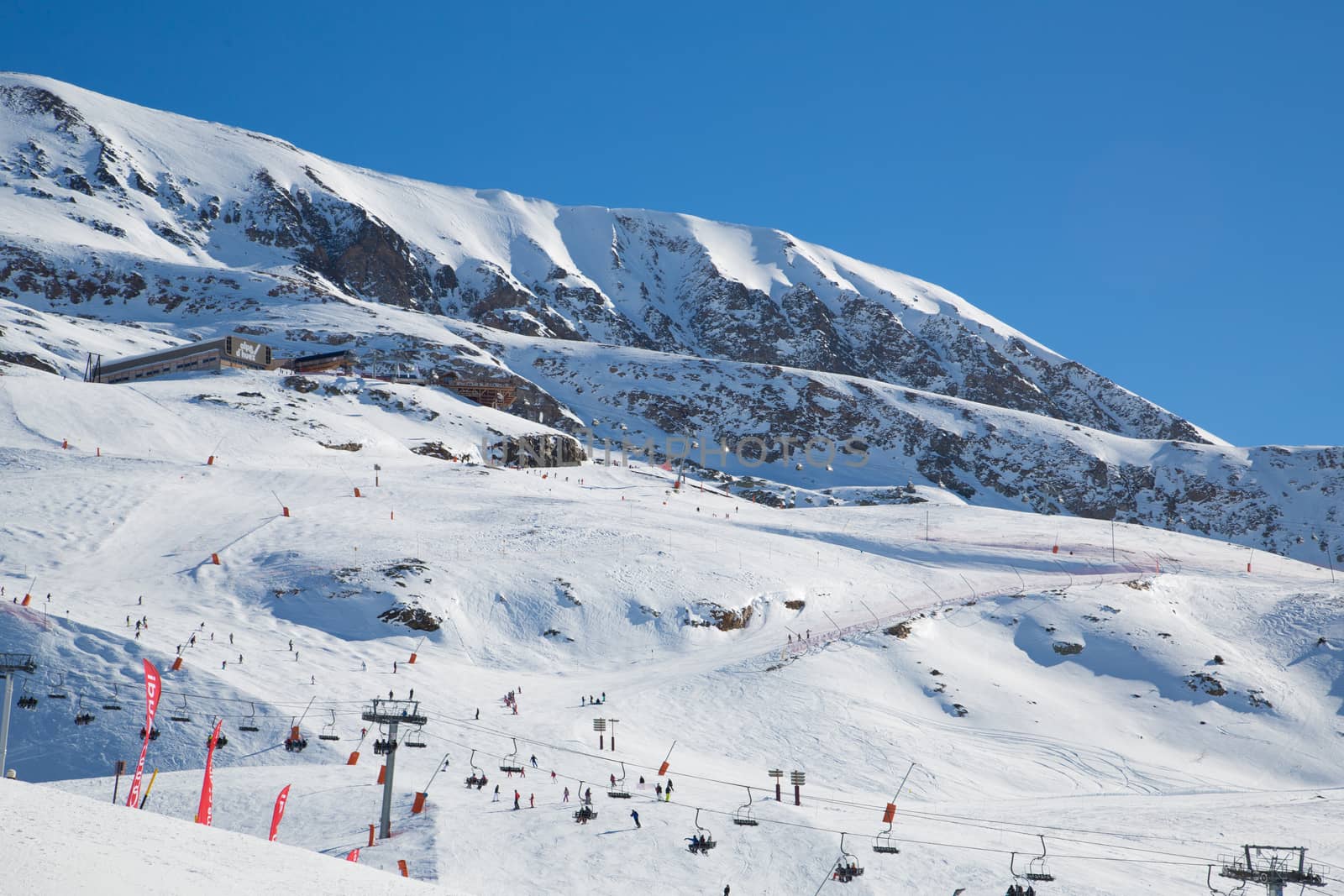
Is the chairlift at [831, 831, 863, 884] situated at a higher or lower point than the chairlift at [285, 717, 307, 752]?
lower

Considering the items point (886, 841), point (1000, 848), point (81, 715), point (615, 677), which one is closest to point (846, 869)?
point (886, 841)

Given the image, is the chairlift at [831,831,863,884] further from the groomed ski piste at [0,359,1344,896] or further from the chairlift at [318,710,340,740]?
the chairlift at [318,710,340,740]

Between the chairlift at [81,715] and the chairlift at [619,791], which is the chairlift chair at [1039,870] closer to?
the chairlift at [619,791]

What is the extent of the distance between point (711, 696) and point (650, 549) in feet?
63.3

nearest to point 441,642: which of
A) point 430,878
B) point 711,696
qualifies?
point 711,696

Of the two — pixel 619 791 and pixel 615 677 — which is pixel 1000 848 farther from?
pixel 615 677

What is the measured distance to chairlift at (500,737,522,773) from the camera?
3631 cm

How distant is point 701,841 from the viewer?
97.7 feet

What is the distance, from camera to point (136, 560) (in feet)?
182

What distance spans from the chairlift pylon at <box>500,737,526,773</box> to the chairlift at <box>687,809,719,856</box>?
7990 millimetres

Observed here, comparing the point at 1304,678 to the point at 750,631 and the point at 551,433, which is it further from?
the point at 551,433

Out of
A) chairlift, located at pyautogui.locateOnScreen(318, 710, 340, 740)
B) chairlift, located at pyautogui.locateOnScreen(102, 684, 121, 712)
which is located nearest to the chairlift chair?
chairlift, located at pyautogui.locateOnScreen(318, 710, 340, 740)

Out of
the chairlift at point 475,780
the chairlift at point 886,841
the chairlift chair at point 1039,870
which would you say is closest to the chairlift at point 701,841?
the chairlift at point 886,841

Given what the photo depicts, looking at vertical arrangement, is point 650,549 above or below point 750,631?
above
